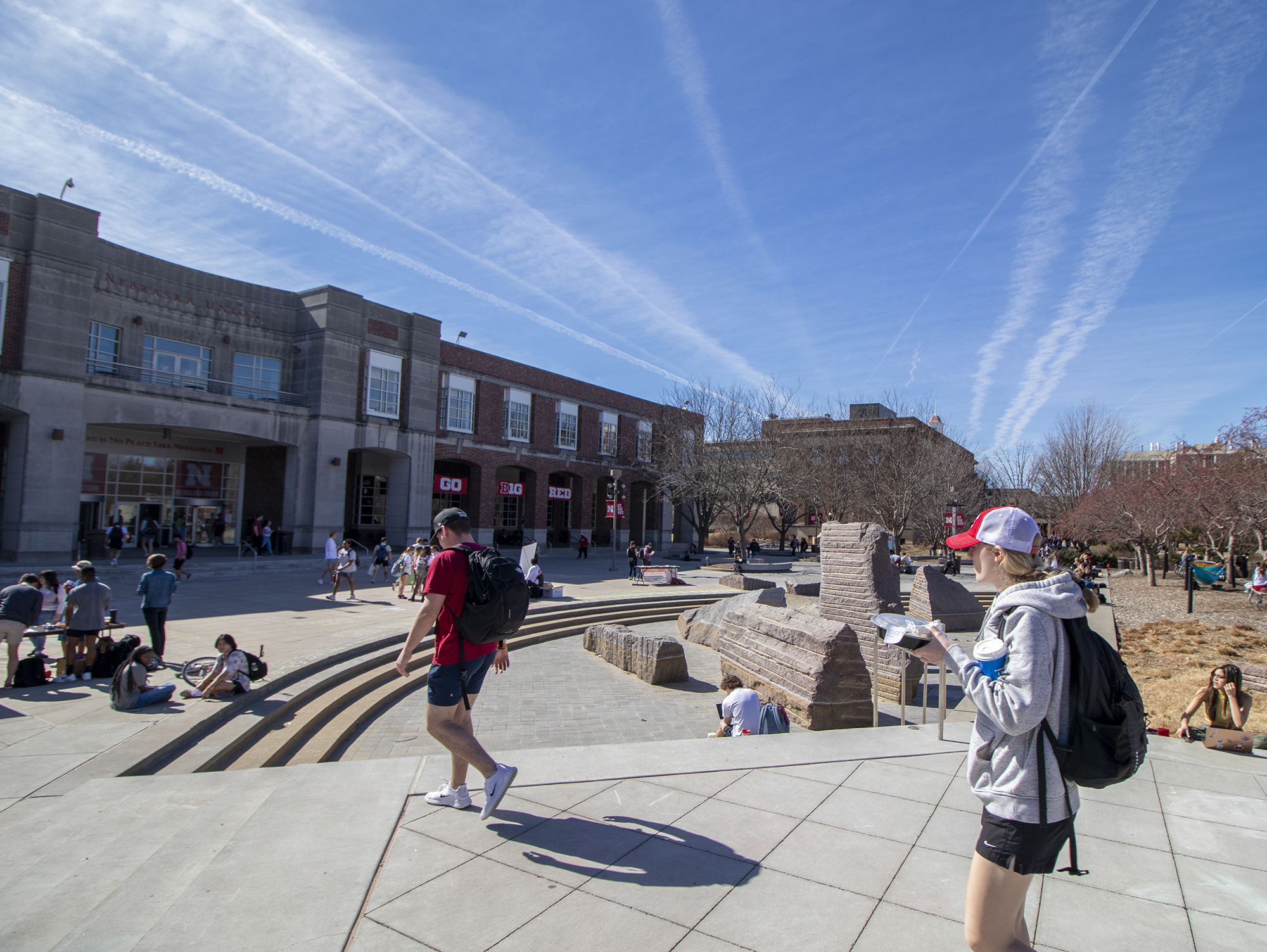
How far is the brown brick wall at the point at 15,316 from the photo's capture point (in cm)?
1978

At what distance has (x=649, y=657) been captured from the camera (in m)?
11.2

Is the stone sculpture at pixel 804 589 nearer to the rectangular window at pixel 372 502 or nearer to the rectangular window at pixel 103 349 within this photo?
the rectangular window at pixel 372 502

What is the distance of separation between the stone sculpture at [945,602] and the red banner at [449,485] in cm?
2506

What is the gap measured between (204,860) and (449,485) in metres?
33.6

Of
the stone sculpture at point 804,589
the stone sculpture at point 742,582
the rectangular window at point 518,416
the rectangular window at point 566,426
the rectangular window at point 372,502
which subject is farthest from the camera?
the rectangular window at point 566,426

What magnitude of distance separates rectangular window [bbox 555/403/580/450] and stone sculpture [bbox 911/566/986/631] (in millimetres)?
26616

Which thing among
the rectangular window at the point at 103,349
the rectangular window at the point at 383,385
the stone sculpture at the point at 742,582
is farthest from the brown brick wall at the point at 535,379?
the stone sculpture at the point at 742,582

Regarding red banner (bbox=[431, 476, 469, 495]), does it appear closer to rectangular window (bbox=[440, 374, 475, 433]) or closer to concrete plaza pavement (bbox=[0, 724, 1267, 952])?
rectangular window (bbox=[440, 374, 475, 433])

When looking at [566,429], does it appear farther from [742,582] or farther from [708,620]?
[708,620]

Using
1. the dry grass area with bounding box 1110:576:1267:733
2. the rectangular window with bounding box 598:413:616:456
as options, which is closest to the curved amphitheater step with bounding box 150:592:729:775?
the dry grass area with bounding box 1110:576:1267:733

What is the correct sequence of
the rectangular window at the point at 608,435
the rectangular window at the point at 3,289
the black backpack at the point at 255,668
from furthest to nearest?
1. the rectangular window at the point at 608,435
2. the rectangular window at the point at 3,289
3. the black backpack at the point at 255,668

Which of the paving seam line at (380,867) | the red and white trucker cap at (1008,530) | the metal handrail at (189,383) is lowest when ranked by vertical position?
the paving seam line at (380,867)

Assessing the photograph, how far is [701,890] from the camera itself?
3176mm

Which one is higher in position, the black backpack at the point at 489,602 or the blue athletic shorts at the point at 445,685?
the black backpack at the point at 489,602
